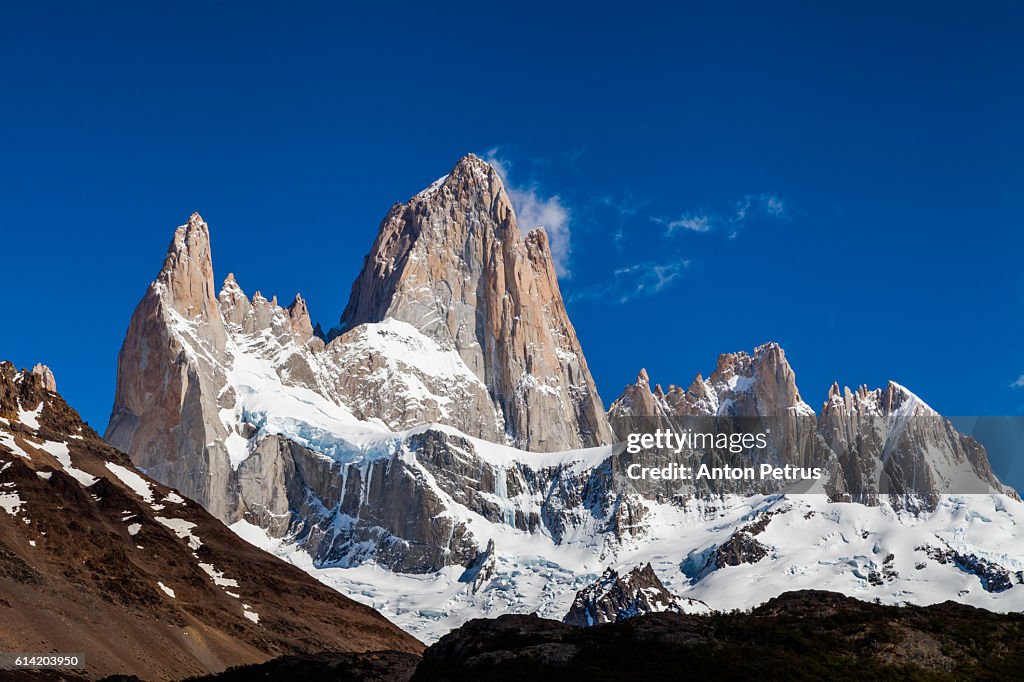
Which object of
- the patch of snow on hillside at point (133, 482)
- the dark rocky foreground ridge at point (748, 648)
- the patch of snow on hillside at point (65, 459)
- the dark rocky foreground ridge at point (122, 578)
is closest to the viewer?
the dark rocky foreground ridge at point (748, 648)

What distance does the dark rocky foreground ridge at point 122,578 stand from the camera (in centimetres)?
12150

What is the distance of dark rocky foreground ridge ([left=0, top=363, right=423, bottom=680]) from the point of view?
12150cm

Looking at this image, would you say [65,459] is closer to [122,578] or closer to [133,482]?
[133,482]

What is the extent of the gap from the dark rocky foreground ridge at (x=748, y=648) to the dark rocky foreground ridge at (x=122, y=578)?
154 feet

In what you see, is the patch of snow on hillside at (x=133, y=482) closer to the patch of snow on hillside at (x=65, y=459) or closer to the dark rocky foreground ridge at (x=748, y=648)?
the patch of snow on hillside at (x=65, y=459)

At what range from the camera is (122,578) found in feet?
469

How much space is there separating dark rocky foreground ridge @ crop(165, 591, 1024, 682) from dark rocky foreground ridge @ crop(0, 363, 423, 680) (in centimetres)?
4686

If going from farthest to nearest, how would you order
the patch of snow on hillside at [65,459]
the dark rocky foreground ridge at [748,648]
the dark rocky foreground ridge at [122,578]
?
the patch of snow on hillside at [65,459] < the dark rocky foreground ridge at [122,578] < the dark rocky foreground ridge at [748,648]

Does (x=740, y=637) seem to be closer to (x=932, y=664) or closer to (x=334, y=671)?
(x=932, y=664)

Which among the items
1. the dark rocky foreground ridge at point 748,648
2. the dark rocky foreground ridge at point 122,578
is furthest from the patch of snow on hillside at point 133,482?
the dark rocky foreground ridge at point 748,648

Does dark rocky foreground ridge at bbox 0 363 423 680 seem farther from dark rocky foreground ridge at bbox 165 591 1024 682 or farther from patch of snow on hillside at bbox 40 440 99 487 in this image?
dark rocky foreground ridge at bbox 165 591 1024 682

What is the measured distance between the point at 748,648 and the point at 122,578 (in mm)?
90971

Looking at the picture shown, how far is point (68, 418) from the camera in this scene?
196875mm

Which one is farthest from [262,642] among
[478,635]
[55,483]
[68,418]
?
[478,635]
